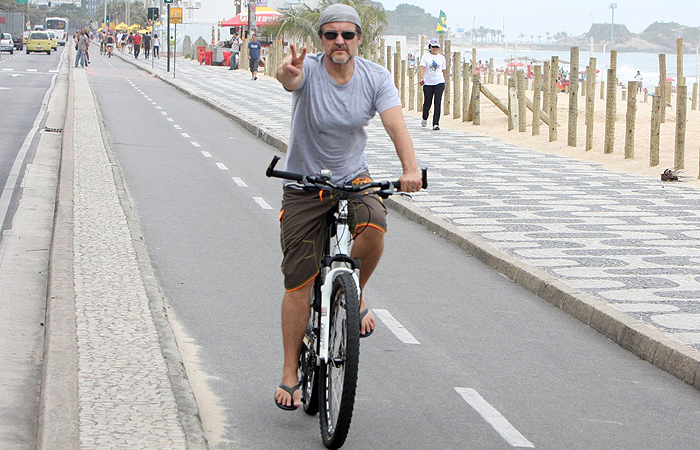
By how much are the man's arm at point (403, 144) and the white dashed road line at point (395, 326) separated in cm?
208

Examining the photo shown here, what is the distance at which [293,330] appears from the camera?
5.04 metres

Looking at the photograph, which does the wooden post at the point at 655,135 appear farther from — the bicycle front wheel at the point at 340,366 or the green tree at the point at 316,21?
the green tree at the point at 316,21

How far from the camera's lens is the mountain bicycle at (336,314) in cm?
445

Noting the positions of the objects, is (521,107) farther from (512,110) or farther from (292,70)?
(292,70)

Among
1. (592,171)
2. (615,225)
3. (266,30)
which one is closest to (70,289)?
(615,225)

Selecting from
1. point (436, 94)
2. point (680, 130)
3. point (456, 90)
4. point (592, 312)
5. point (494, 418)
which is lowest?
point (494, 418)

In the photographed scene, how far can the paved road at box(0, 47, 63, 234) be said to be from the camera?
13.4 metres

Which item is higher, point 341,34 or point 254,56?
point 254,56

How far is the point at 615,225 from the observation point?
35.7ft

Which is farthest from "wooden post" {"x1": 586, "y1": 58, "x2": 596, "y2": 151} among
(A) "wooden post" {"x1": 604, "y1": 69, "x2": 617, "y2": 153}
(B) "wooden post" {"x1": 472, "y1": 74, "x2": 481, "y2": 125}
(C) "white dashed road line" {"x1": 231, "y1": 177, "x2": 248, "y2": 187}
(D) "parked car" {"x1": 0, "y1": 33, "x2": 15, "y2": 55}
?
(D) "parked car" {"x1": 0, "y1": 33, "x2": 15, "y2": 55}

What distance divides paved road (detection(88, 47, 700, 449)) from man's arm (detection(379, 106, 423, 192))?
1.13 metres

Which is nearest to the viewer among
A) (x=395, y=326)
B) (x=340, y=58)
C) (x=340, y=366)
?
(x=340, y=366)

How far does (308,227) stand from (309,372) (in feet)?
2.16

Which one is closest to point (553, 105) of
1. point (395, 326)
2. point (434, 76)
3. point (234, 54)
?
point (434, 76)
